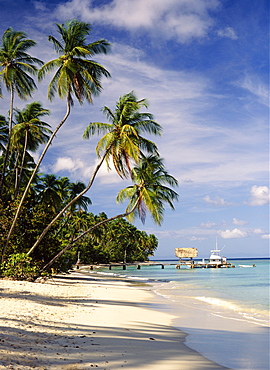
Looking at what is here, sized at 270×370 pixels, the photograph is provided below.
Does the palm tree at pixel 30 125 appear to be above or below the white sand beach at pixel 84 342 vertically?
above

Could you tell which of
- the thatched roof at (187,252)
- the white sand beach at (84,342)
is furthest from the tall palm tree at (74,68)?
the thatched roof at (187,252)

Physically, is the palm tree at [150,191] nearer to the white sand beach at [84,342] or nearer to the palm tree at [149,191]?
the palm tree at [149,191]

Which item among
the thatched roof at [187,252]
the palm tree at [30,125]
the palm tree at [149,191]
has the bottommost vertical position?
the thatched roof at [187,252]

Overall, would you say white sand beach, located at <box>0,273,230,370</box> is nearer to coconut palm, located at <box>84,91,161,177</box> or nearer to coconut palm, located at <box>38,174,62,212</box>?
coconut palm, located at <box>84,91,161,177</box>

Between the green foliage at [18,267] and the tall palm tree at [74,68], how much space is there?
131 cm

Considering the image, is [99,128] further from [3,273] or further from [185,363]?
[185,363]

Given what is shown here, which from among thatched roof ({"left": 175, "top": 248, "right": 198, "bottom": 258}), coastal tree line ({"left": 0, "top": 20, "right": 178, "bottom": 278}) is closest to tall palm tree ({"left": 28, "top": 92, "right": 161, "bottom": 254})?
coastal tree line ({"left": 0, "top": 20, "right": 178, "bottom": 278})

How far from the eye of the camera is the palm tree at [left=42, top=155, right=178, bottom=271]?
23359mm

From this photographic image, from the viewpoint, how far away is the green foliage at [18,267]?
1844 cm

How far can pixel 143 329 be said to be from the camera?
29.9 ft

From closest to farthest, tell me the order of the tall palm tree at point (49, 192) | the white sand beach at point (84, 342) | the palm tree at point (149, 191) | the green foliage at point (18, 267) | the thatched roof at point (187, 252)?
the white sand beach at point (84, 342)
the green foliage at point (18, 267)
the palm tree at point (149, 191)
the tall palm tree at point (49, 192)
the thatched roof at point (187, 252)

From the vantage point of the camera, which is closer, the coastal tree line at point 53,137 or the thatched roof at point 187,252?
the coastal tree line at point 53,137

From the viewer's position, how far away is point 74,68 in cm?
1850

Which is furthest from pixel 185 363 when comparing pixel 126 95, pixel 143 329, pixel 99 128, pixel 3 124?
pixel 3 124
